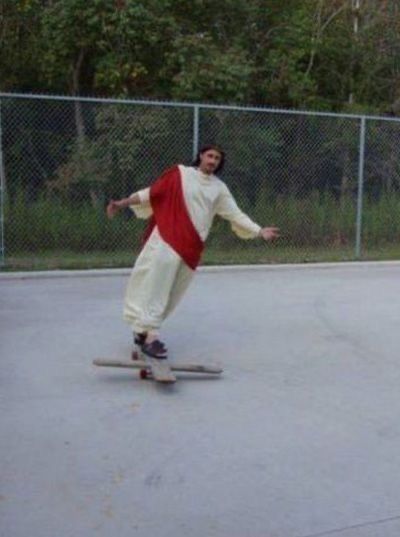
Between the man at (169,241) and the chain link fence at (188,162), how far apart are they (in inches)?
208

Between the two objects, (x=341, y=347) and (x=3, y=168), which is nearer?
(x=341, y=347)

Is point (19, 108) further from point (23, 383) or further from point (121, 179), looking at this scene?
point (23, 383)

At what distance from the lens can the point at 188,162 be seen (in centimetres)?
1368

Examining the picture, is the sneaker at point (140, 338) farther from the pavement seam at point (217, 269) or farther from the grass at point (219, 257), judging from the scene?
the grass at point (219, 257)

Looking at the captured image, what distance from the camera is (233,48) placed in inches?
668

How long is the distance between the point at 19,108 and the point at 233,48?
564 centimetres

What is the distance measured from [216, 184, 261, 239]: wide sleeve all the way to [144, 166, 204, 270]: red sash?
1.31ft

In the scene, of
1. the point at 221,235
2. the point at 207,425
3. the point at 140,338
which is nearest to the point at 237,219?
the point at 140,338

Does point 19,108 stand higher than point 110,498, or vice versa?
point 19,108

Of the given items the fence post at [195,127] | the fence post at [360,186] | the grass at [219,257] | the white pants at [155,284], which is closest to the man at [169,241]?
the white pants at [155,284]

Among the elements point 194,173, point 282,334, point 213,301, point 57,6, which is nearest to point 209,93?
point 57,6

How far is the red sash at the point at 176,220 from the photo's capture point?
671cm

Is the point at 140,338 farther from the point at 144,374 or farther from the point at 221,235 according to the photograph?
the point at 221,235

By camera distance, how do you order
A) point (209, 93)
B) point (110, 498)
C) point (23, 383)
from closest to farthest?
point (110, 498), point (23, 383), point (209, 93)
